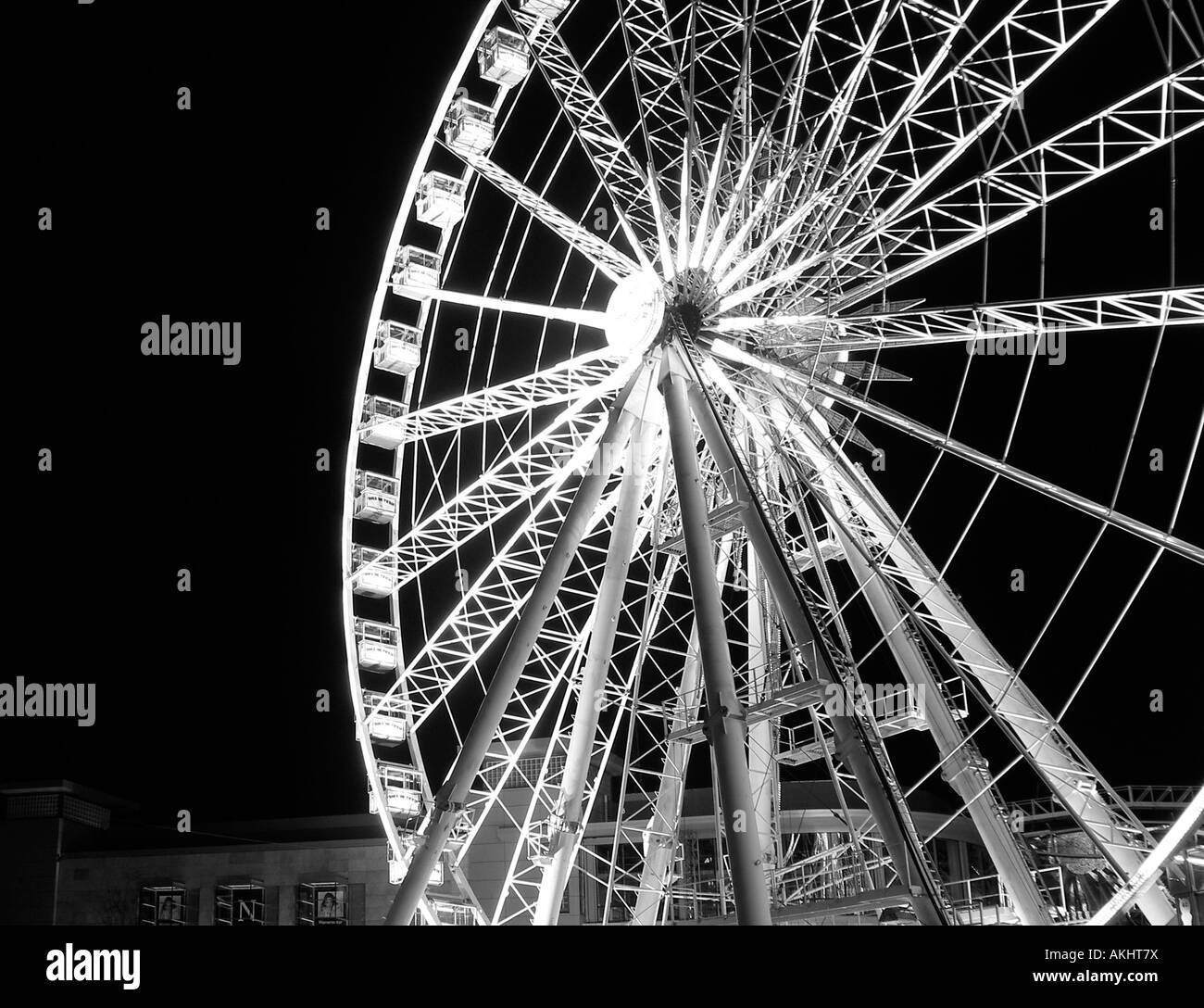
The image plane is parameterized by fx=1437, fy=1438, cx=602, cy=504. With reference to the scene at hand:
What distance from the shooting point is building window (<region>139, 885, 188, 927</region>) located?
49.0 m

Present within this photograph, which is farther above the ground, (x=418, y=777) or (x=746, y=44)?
(x=746, y=44)

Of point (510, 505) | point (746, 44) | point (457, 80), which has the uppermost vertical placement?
point (457, 80)

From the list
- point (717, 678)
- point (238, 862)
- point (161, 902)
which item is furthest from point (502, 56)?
point (161, 902)

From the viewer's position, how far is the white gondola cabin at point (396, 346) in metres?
24.2

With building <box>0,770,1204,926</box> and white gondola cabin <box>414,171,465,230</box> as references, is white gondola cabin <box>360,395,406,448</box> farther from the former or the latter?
building <box>0,770,1204,926</box>

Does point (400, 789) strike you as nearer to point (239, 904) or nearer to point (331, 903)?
point (331, 903)

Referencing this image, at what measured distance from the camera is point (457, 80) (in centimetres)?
2364

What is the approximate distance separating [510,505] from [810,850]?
102ft

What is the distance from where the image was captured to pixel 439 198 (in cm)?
2403

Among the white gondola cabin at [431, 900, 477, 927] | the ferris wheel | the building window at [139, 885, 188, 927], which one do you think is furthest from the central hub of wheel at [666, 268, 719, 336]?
the building window at [139, 885, 188, 927]
